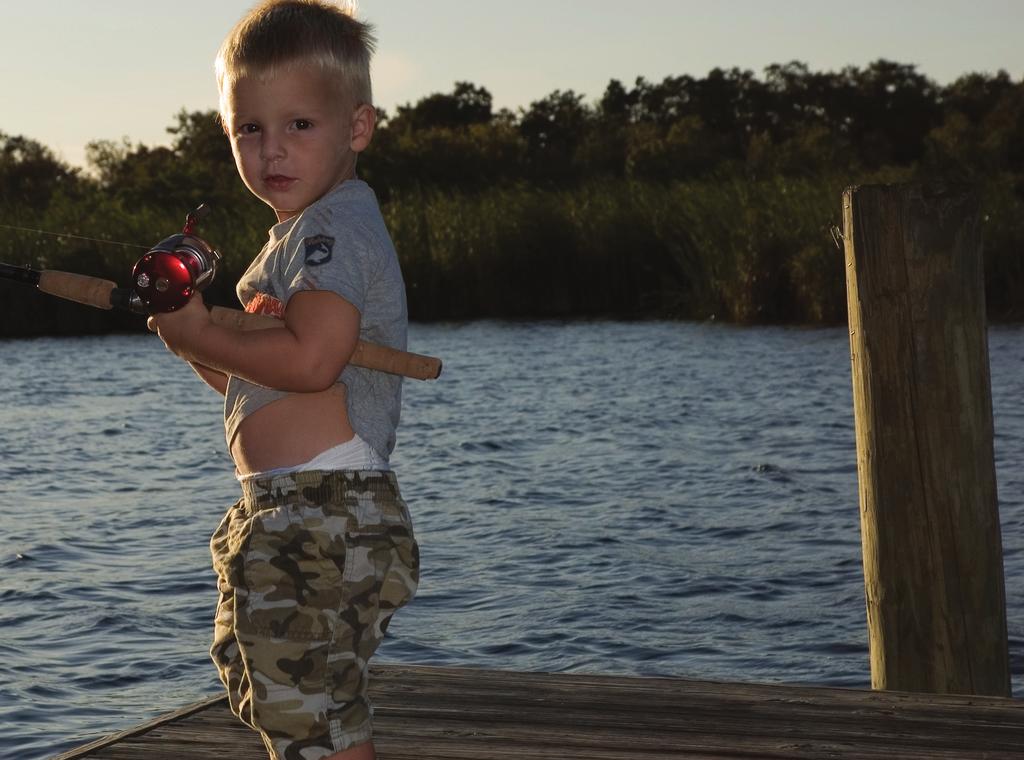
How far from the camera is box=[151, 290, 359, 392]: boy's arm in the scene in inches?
103

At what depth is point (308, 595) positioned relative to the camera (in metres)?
2.72

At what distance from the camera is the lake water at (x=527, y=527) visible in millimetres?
7148

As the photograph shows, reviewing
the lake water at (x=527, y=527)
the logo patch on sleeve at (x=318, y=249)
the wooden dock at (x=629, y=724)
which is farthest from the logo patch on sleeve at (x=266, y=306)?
the lake water at (x=527, y=527)

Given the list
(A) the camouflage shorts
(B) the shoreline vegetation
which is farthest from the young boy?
(B) the shoreline vegetation

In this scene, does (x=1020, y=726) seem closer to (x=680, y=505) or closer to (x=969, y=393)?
(x=969, y=393)

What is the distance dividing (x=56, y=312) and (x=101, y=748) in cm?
2171

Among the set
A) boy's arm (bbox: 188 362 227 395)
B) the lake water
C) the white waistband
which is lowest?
the lake water

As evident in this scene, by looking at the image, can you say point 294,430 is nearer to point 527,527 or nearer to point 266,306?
point 266,306

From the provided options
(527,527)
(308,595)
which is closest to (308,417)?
(308,595)

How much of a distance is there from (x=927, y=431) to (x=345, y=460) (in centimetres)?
223

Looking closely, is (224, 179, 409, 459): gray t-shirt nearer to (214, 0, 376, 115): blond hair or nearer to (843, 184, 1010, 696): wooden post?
(214, 0, 376, 115): blond hair

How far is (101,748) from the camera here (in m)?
3.98

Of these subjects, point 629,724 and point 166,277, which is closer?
point 166,277

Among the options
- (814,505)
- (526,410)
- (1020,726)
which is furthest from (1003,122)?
(1020,726)
